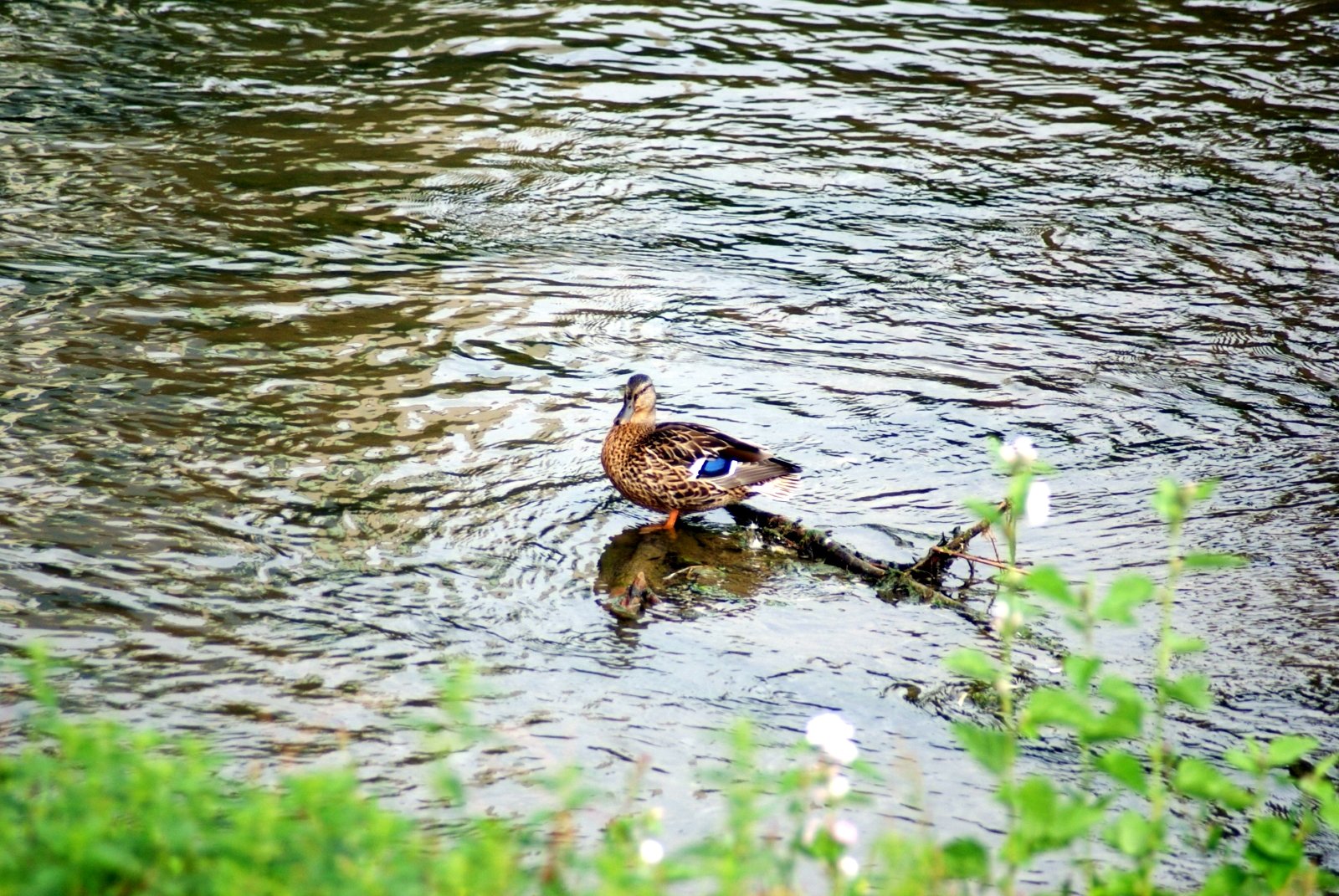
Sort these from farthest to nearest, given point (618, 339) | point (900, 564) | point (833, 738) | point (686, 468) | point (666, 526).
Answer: point (618, 339) → point (666, 526) → point (686, 468) → point (900, 564) → point (833, 738)

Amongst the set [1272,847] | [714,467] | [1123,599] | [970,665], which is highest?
[1123,599]

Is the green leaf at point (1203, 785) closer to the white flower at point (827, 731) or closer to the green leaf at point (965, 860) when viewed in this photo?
the green leaf at point (965, 860)

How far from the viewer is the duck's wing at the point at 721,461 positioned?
6.68 metres

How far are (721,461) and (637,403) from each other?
0.61 m

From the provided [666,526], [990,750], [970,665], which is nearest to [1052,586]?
[970,665]

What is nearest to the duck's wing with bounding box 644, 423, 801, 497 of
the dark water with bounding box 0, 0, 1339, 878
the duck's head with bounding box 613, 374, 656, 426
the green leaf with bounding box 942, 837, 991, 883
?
the duck's head with bounding box 613, 374, 656, 426

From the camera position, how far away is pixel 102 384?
761 cm

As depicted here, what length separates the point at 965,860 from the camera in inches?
129

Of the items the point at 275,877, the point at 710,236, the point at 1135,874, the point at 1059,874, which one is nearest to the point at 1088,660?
the point at 1135,874

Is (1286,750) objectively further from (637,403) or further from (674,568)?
(637,403)

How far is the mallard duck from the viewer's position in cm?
670

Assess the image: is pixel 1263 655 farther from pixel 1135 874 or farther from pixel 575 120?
pixel 575 120

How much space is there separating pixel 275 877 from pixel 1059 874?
2412 mm

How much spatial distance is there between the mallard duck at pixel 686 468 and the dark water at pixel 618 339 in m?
0.24
